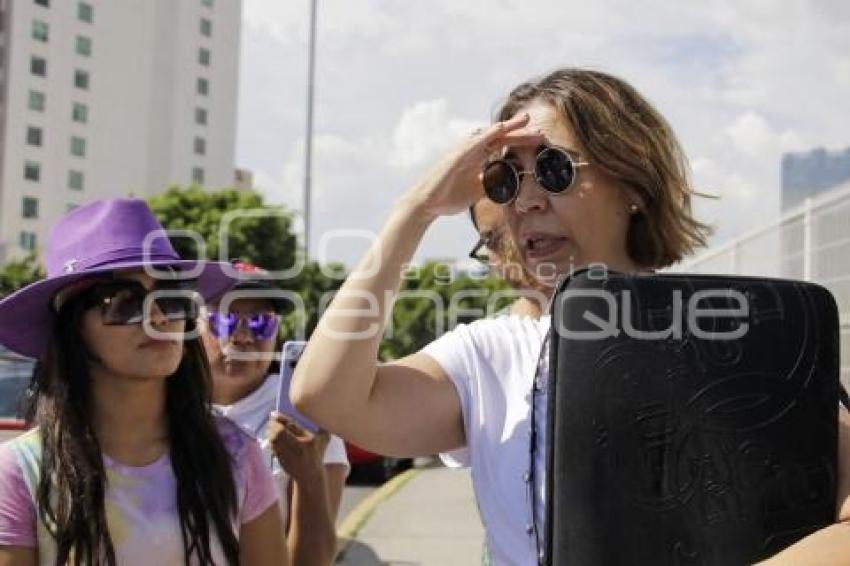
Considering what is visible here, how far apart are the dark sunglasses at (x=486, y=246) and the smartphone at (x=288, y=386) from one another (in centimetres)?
91

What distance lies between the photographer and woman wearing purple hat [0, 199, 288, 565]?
182 centimetres

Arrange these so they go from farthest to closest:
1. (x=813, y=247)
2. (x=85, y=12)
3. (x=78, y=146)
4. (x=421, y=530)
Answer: (x=85, y=12), (x=78, y=146), (x=421, y=530), (x=813, y=247)

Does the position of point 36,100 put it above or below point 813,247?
above

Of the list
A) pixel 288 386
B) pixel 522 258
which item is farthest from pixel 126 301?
pixel 522 258

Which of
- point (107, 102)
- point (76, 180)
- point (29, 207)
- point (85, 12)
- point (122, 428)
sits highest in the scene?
point (85, 12)

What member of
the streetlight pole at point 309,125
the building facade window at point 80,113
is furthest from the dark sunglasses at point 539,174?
the building facade window at point 80,113

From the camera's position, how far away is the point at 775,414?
1.22 m

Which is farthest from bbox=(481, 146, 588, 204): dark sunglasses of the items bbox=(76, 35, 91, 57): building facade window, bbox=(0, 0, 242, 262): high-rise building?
bbox=(76, 35, 91, 57): building facade window

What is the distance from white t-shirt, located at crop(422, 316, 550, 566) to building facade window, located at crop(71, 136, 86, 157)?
59.1 m

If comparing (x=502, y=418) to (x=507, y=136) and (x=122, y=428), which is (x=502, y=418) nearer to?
(x=507, y=136)

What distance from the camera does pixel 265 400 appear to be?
10.8 feet

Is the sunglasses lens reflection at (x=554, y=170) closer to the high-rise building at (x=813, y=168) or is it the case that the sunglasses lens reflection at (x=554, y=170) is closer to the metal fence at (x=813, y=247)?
the metal fence at (x=813, y=247)

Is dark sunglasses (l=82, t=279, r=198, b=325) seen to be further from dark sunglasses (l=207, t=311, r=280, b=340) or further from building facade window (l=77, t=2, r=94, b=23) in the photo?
building facade window (l=77, t=2, r=94, b=23)

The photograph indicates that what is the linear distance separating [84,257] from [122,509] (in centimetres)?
53
